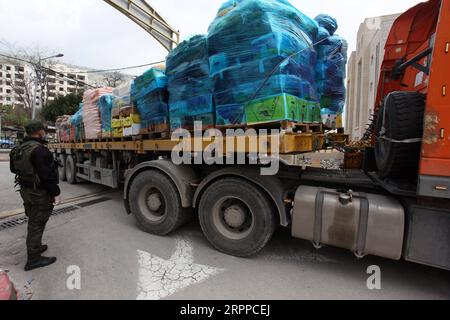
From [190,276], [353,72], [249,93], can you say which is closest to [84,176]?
[190,276]

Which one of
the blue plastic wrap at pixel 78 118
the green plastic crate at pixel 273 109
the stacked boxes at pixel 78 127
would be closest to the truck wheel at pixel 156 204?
the green plastic crate at pixel 273 109

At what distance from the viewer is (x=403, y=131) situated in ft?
7.64

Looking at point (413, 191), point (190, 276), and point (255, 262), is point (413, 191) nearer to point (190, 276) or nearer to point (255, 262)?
point (255, 262)

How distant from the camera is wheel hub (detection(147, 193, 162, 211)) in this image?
156 inches

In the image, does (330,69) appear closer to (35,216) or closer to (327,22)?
(327,22)

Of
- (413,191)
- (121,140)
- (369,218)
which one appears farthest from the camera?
(121,140)

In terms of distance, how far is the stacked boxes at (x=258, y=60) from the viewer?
8.95 ft

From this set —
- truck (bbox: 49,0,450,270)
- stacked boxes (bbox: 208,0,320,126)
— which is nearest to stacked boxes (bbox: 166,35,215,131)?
stacked boxes (bbox: 208,0,320,126)

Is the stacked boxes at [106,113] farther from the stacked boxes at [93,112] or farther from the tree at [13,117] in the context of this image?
the tree at [13,117]

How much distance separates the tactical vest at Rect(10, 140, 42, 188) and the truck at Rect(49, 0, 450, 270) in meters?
1.42

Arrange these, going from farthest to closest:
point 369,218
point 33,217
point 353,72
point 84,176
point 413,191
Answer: point 353,72 → point 84,176 → point 33,217 → point 369,218 → point 413,191

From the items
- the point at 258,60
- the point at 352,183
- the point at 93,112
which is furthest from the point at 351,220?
the point at 93,112
